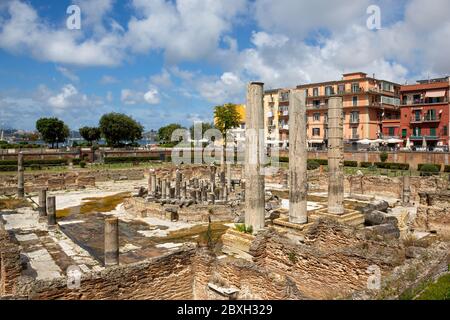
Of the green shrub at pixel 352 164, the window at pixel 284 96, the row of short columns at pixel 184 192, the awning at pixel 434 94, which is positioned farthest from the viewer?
the window at pixel 284 96

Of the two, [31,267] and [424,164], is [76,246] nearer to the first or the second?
[31,267]

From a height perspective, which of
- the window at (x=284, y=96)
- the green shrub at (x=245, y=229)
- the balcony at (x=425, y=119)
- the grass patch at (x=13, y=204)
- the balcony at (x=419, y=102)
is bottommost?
the grass patch at (x=13, y=204)

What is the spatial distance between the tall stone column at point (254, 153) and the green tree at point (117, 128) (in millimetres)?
57340

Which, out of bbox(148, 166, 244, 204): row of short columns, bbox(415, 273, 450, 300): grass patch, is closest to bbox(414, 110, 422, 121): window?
bbox(148, 166, 244, 204): row of short columns

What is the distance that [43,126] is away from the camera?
70312mm

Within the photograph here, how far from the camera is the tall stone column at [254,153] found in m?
12.7

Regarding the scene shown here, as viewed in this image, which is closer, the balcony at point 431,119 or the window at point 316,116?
the balcony at point 431,119

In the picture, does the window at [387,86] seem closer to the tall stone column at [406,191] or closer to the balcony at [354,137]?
the balcony at [354,137]

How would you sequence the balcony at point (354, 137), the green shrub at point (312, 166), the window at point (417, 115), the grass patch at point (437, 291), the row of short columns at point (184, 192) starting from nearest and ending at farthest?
the grass patch at point (437, 291) < the row of short columns at point (184, 192) < the green shrub at point (312, 166) < the window at point (417, 115) < the balcony at point (354, 137)

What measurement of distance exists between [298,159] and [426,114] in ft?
127

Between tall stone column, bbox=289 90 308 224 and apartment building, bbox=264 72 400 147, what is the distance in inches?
1429

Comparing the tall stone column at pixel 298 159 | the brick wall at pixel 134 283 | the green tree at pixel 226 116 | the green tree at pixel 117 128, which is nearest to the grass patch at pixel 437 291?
the brick wall at pixel 134 283

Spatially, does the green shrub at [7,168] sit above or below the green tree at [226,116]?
below
